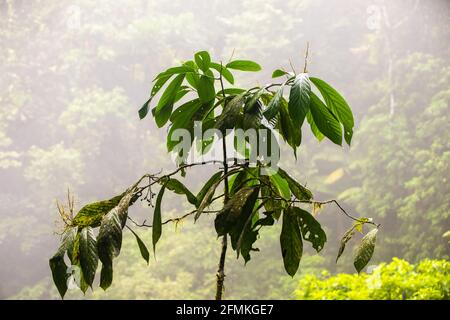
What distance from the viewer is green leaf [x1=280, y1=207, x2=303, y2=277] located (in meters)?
0.66

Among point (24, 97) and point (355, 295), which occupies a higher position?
point (24, 97)

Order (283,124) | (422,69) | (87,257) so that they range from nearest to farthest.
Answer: (87,257) < (283,124) < (422,69)

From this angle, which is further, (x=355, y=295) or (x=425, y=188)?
(x=425, y=188)

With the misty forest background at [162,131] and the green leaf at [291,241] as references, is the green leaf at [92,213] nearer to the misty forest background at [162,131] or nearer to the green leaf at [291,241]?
the green leaf at [291,241]

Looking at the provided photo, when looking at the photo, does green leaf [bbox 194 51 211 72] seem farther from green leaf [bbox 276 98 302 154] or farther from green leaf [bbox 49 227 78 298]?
green leaf [bbox 49 227 78 298]

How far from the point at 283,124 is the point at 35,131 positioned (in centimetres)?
605

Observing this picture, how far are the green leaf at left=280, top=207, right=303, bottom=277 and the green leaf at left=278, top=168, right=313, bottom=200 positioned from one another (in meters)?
0.09

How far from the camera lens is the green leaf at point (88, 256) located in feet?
1.82

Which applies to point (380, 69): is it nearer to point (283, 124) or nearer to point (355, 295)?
point (355, 295)

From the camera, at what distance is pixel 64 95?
6.38 m

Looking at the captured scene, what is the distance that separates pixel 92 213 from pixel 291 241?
0.24m

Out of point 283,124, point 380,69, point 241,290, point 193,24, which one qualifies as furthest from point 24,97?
point 283,124

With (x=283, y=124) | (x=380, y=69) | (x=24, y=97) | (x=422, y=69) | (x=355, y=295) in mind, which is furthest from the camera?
(x=24, y=97)

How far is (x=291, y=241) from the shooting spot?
663 mm
